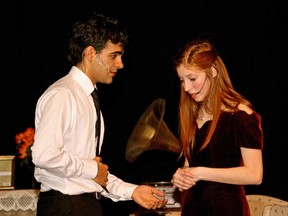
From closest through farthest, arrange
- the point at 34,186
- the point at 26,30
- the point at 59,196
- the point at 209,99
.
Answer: the point at 59,196
the point at 209,99
the point at 34,186
the point at 26,30

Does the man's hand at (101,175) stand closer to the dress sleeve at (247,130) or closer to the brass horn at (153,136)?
the brass horn at (153,136)

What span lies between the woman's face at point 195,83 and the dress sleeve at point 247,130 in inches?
9.0

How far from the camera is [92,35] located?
9.44 ft

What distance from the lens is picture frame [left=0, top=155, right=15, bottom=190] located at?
4.11 meters

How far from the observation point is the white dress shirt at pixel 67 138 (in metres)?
2.45

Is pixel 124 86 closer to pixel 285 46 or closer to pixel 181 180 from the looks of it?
pixel 285 46

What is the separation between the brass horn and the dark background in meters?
1.52

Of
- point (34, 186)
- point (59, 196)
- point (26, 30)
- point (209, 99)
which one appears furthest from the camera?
point (26, 30)

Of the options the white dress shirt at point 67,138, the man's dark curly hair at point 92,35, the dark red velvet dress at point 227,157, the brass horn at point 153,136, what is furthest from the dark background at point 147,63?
the dark red velvet dress at point 227,157

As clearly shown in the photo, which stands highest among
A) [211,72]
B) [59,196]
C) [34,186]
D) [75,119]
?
[211,72]

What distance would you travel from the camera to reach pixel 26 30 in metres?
4.82

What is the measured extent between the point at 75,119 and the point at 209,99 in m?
0.65

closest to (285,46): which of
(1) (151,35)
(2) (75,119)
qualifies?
(1) (151,35)

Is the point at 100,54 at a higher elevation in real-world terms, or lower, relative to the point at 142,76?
higher
